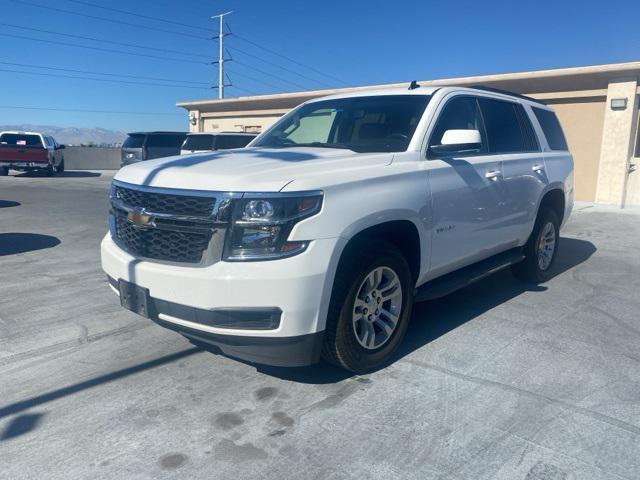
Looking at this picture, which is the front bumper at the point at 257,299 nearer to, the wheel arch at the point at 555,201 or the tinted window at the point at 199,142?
the wheel arch at the point at 555,201

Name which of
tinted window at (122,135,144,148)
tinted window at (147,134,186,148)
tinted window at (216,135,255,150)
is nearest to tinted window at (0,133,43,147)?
tinted window at (122,135,144,148)

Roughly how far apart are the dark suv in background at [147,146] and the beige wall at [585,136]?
12612 mm

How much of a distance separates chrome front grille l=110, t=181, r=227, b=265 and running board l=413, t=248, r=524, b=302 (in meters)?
1.74

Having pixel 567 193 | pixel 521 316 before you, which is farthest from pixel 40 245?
pixel 567 193

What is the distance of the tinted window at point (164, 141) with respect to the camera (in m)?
19.5

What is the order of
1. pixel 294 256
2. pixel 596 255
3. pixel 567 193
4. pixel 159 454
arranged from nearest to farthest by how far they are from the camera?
pixel 159 454, pixel 294 256, pixel 567 193, pixel 596 255

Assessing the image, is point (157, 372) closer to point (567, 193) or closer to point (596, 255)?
point (567, 193)

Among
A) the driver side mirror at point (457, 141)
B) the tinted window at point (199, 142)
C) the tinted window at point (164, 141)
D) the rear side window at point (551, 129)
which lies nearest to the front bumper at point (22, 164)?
the tinted window at point (164, 141)

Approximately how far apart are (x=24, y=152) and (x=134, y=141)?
18.5ft

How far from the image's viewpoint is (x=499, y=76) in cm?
1584

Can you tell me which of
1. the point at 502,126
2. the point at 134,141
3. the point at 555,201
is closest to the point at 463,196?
the point at 502,126

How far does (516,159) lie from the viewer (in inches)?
209

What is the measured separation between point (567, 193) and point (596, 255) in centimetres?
205

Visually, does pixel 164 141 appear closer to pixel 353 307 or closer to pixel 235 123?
pixel 235 123
